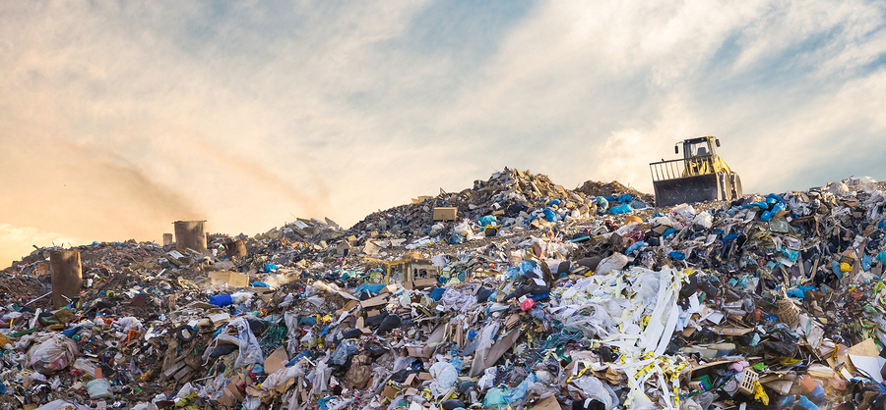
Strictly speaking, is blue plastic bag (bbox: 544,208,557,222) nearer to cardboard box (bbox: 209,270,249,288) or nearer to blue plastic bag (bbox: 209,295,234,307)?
cardboard box (bbox: 209,270,249,288)

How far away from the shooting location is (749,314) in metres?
5.57

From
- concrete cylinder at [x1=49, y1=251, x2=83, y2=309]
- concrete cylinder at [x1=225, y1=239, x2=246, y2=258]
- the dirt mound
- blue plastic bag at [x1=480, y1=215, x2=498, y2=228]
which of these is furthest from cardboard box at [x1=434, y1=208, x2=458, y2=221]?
concrete cylinder at [x1=49, y1=251, x2=83, y2=309]

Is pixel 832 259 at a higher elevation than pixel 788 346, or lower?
higher

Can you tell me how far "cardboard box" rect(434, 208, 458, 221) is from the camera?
16.4 m

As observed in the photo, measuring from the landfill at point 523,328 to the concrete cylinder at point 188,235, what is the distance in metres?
4.49

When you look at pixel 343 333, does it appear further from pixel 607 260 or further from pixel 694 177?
pixel 694 177

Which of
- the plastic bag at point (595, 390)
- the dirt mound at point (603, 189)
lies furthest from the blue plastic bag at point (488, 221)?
the plastic bag at point (595, 390)

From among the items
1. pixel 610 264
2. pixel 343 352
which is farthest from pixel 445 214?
pixel 343 352

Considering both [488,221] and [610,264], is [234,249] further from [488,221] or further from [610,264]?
[610,264]

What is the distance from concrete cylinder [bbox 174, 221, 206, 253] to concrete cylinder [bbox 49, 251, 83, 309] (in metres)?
5.71

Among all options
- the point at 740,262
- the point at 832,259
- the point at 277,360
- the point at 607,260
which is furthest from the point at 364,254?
the point at 832,259

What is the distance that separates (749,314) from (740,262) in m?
2.18

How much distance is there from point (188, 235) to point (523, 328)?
44.7 ft

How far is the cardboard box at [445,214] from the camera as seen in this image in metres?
16.4
